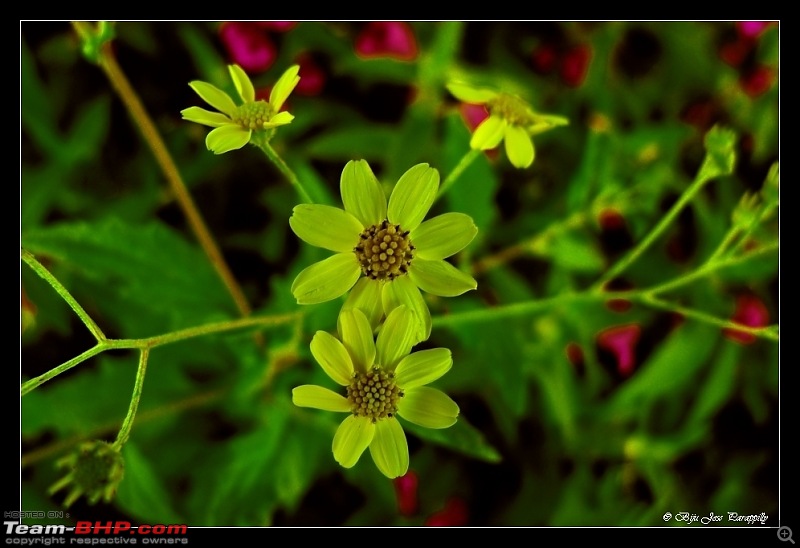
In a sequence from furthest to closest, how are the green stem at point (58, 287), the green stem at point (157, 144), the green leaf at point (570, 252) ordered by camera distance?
the green leaf at point (570, 252) → the green stem at point (157, 144) → the green stem at point (58, 287)

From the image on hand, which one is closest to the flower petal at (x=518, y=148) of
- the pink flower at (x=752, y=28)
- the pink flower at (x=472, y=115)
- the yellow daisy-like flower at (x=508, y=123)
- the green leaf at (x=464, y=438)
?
the yellow daisy-like flower at (x=508, y=123)

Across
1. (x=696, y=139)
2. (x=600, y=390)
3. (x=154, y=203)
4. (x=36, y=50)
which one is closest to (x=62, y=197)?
(x=154, y=203)

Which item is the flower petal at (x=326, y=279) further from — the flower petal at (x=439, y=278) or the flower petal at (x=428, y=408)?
the flower petal at (x=428, y=408)

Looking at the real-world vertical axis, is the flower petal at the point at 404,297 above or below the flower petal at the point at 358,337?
above
